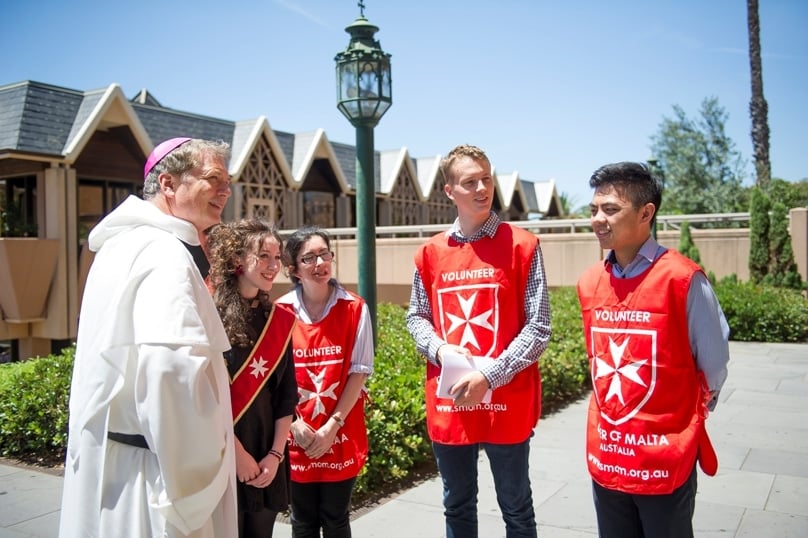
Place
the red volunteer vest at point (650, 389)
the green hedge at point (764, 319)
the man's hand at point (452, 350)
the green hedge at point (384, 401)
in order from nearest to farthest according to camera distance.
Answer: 1. the red volunteer vest at point (650, 389)
2. the man's hand at point (452, 350)
3. the green hedge at point (384, 401)
4. the green hedge at point (764, 319)

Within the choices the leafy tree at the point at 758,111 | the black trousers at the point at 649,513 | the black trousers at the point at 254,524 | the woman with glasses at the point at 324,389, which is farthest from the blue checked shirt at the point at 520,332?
the leafy tree at the point at 758,111

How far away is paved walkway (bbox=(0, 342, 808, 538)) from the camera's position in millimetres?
4605

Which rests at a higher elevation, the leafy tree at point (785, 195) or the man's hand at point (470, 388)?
the leafy tree at point (785, 195)

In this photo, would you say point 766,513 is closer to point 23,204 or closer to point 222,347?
point 222,347

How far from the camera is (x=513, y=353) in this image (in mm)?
3197

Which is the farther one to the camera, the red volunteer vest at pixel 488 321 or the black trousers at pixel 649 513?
the red volunteer vest at pixel 488 321

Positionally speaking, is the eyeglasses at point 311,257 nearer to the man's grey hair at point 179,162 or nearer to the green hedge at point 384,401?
the man's grey hair at point 179,162

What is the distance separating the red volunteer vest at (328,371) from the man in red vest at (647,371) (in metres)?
1.25

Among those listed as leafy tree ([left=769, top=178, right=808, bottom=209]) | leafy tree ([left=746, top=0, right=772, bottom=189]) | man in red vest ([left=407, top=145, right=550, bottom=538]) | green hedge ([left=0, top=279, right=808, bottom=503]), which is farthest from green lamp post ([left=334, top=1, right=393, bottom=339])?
leafy tree ([left=769, top=178, right=808, bottom=209])

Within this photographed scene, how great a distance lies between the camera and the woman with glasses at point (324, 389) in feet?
11.5

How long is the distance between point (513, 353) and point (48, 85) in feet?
61.1

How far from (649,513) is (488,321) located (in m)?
1.09

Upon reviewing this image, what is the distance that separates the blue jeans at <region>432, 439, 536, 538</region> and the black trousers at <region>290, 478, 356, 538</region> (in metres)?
0.55

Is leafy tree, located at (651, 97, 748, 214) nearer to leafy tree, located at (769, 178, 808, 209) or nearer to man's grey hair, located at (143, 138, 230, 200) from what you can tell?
leafy tree, located at (769, 178, 808, 209)
